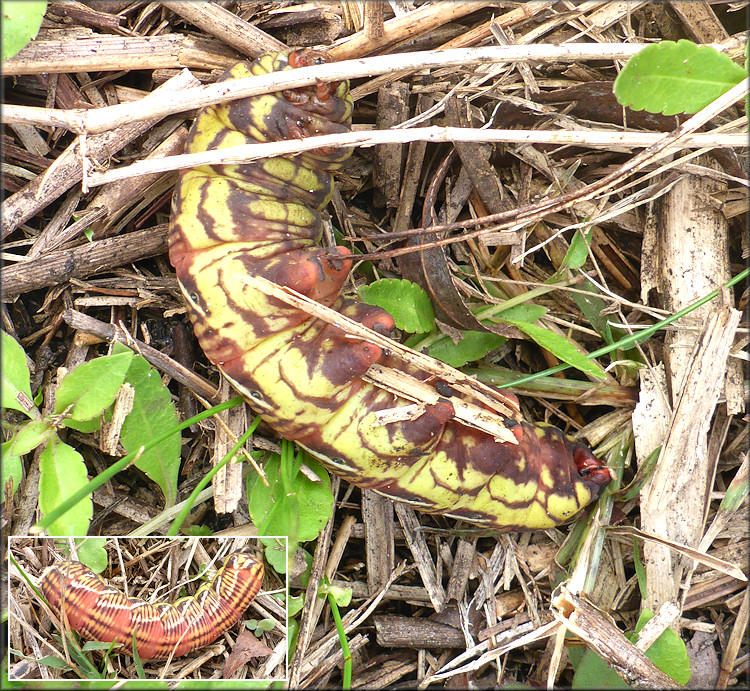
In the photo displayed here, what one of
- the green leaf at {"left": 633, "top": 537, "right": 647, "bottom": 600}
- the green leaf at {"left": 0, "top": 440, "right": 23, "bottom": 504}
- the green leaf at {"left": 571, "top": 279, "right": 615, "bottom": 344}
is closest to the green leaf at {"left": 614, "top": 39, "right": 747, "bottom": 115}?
the green leaf at {"left": 571, "top": 279, "right": 615, "bottom": 344}

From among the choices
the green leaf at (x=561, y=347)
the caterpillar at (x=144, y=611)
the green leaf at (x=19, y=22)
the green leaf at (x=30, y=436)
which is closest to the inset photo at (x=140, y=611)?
the caterpillar at (x=144, y=611)

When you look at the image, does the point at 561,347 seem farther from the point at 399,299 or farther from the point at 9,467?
the point at 9,467

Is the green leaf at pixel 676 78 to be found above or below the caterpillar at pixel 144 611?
above

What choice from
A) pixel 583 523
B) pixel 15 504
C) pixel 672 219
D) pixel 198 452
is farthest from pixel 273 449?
pixel 672 219

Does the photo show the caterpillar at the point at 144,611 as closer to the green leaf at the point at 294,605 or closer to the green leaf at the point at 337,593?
the green leaf at the point at 294,605

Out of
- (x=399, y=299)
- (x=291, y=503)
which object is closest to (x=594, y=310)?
(x=399, y=299)

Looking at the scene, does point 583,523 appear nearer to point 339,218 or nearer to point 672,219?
point 672,219
